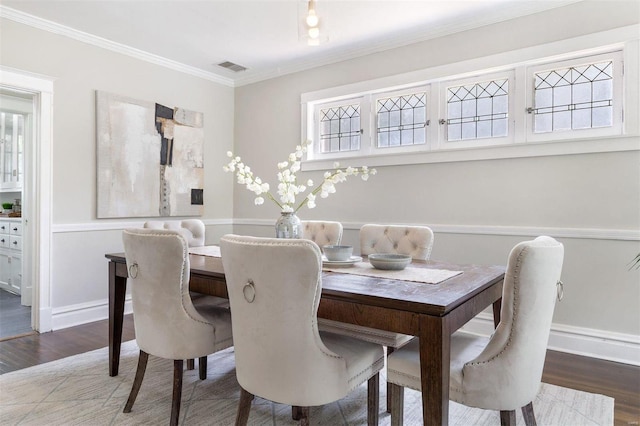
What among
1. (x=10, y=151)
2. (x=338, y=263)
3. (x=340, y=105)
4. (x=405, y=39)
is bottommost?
(x=338, y=263)

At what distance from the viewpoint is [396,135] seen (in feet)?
12.2

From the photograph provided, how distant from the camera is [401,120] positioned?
3.68 meters

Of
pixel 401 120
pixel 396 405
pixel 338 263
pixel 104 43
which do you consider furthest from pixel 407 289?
pixel 104 43

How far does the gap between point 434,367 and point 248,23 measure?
3.08 m

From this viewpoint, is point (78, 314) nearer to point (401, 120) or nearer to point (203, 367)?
point (203, 367)

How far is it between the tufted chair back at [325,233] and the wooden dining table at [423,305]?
1026 millimetres

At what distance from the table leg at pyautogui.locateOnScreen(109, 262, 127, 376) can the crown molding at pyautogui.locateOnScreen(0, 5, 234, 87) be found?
90.5 inches

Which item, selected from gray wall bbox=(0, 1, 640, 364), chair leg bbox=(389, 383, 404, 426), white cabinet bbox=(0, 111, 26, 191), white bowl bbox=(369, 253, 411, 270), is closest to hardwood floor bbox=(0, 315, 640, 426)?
gray wall bbox=(0, 1, 640, 364)

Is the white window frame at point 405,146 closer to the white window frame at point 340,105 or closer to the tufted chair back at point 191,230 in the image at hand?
the white window frame at point 340,105

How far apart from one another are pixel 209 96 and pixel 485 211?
333 centimetres

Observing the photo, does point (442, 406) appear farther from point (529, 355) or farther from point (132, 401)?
point (132, 401)

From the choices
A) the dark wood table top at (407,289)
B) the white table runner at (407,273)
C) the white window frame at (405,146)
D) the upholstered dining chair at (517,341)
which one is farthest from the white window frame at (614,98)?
the upholstered dining chair at (517,341)

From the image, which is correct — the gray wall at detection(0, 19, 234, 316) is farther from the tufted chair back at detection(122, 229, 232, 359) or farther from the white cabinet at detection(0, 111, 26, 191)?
the white cabinet at detection(0, 111, 26, 191)

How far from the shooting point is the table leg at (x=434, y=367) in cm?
123
